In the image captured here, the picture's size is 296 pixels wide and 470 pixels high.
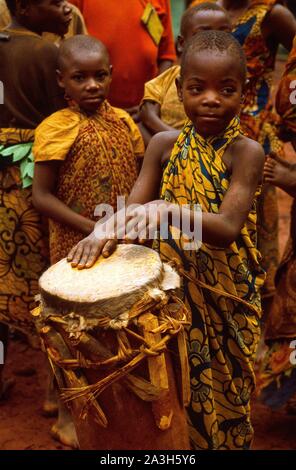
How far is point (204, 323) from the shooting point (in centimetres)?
281

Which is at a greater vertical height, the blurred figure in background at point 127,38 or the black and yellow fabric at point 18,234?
the blurred figure in background at point 127,38

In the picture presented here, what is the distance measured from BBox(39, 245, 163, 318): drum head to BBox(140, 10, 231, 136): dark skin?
4.62 ft

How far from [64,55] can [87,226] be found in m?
0.74

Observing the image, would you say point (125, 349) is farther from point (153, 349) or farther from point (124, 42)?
point (124, 42)

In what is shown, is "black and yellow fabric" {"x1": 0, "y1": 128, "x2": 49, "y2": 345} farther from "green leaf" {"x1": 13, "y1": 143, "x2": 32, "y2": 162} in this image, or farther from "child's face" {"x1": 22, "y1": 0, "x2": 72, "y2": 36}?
"child's face" {"x1": 22, "y1": 0, "x2": 72, "y2": 36}

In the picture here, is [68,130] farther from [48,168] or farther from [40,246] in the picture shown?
[40,246]

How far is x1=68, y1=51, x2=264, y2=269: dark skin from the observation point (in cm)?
252

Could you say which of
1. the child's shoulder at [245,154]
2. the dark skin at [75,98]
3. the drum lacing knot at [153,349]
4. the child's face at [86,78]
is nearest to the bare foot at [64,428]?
the dark skin at [75,98]

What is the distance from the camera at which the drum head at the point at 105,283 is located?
2264 millimetres

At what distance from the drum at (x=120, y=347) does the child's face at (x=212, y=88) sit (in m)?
0.52

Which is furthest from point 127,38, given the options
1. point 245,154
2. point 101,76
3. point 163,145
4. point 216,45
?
point 245,154

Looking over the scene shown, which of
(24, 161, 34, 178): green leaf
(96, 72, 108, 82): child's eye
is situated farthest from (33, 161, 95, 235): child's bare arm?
(96, 72, 108, 82): child's eye

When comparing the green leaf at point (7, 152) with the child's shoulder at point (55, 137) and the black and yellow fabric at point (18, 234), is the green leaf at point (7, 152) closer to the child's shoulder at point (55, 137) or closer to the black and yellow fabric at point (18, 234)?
the black and yellow fabric at point (18, 234)

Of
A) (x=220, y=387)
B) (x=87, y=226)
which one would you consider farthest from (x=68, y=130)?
(x=220, y=387)
